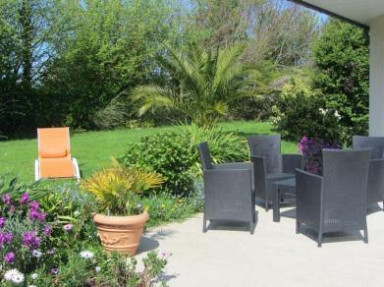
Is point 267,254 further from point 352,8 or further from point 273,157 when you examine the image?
point 352,8

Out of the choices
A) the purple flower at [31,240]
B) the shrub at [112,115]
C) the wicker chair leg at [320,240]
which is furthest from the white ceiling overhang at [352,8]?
the shrub at [112,115]

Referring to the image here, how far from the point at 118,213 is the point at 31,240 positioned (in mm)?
1401

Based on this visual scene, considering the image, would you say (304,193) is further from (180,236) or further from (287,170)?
(287,170)

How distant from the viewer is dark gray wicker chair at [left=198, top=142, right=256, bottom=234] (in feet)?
18.5

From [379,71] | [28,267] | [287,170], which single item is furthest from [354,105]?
[28,267]

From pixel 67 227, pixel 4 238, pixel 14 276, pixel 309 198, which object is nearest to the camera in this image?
pixel 14 276

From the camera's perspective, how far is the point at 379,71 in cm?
1038

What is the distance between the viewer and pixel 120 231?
4723 millimetres

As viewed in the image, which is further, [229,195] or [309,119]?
[309,119]

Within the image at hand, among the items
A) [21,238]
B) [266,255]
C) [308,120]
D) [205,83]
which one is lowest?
[266,255]

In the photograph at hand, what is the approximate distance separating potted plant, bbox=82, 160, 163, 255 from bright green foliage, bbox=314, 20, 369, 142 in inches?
377

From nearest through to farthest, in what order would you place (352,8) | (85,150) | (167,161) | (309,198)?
(309,198), (167,161), (352,8), (85,150)

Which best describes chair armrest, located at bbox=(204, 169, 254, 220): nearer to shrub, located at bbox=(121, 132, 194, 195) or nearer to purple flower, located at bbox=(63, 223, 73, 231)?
shrub, located at bbox=(121, 132, 194, 195)

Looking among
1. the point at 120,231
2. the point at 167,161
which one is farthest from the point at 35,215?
the point at 167,161
